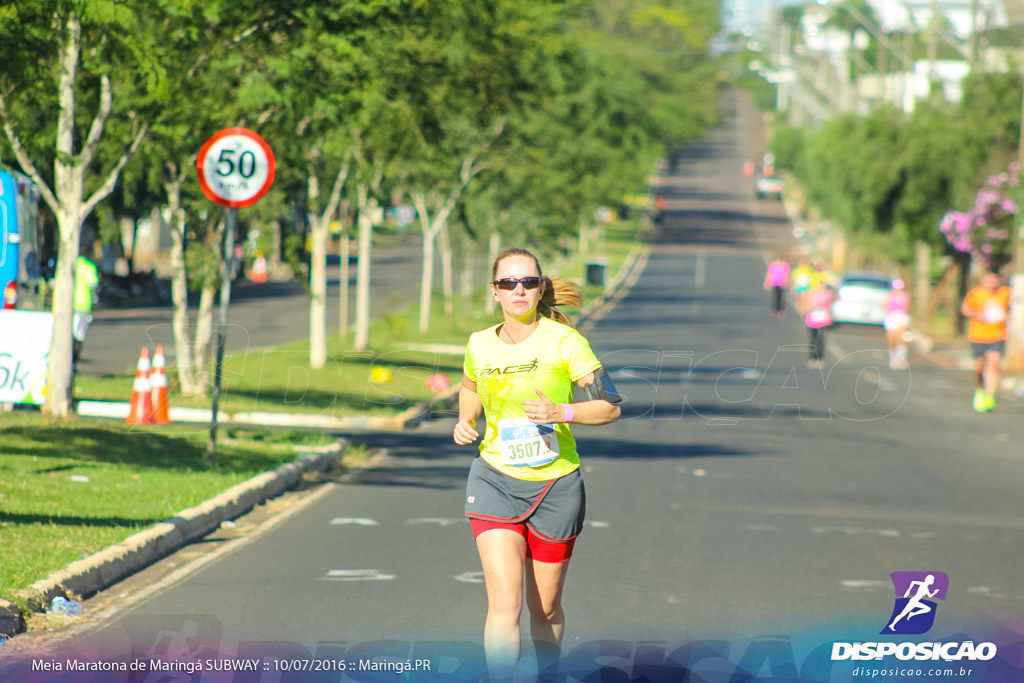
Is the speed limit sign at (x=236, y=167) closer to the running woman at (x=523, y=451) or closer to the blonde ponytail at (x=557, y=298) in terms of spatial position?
the blonde ponytail at (x=557, y=298)

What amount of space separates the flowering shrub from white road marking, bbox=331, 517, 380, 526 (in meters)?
26.0

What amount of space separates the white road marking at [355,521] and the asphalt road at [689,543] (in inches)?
1.9

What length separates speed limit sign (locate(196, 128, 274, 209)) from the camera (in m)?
13.5

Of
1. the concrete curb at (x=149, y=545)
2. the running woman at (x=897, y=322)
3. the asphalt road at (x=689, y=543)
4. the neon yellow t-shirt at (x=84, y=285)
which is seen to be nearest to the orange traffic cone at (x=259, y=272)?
the running woman at (x=897, y=322)

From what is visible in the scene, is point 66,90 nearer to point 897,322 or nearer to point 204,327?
point 204,327

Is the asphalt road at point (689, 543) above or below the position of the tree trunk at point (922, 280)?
below

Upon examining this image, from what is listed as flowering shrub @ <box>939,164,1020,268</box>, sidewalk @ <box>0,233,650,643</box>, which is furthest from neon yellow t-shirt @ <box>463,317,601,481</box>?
flowering shrub @ <box>939,164,1020,268</box>

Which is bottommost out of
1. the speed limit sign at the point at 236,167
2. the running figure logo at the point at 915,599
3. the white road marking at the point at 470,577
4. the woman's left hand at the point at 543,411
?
the white road marking at the point at 470,577

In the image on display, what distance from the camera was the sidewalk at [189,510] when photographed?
26.8ft

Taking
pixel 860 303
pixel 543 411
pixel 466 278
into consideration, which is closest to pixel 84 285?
pixel 543 411

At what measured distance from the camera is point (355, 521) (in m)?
11.5

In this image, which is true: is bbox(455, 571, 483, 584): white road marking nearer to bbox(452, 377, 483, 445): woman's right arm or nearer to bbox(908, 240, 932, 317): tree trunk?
bbox(452, 377, 483, 445): woman's right arm

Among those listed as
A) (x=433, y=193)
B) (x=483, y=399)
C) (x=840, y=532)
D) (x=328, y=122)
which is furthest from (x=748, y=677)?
(x=433, y=193)

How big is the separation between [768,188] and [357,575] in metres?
118
